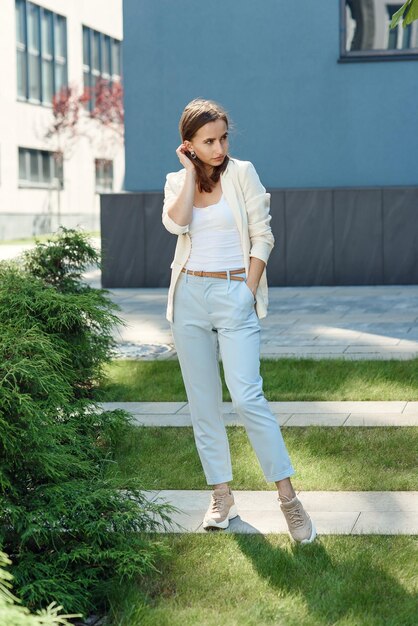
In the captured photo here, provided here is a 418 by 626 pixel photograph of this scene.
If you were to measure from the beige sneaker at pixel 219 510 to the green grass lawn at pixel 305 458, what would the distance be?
534 mm

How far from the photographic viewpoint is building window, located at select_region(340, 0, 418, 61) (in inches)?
622

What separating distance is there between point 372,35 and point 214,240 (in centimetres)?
1167

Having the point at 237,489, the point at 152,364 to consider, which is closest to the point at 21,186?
the point at 152,364

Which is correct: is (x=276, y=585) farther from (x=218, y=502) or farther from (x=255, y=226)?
(x=255, y=226)

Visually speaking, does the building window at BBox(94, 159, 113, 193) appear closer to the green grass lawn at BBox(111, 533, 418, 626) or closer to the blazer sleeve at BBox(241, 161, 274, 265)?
the blazer sleeve at BBox(241, 161, 274, 265)

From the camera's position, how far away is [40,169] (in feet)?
126

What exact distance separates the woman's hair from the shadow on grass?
5.14 feet

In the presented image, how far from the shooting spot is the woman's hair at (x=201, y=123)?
4973 millimetres

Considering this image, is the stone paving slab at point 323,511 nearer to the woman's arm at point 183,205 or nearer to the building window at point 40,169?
the woman's arm at point 183,205

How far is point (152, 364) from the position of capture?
9570 millimetres

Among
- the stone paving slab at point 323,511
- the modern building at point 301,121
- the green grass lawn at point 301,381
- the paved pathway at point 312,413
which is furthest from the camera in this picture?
the modern building at point 301,121

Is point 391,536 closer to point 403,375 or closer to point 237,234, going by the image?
point 237,234

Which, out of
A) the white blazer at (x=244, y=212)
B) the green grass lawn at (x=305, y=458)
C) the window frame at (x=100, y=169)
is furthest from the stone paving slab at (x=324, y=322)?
the window frame at (x=100, y=169)

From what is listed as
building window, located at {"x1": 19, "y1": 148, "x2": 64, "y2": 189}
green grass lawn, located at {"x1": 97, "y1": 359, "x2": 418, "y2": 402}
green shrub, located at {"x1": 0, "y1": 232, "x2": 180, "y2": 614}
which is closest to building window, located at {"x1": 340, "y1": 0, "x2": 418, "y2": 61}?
green grass lawn, located at {"x1": 97, "y1": 359, "x2": 418, "y2": 402}
